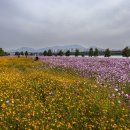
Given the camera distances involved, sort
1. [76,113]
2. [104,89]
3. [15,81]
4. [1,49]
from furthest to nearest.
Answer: [1,49] → [15,81] → [104,89] → [76,113]

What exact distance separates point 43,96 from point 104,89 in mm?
2437

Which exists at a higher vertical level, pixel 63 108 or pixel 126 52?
pixel 126 52

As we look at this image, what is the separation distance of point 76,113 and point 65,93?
8.99 feet

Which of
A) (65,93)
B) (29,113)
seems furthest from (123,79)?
(29,113)

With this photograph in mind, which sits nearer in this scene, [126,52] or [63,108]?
[63,108]

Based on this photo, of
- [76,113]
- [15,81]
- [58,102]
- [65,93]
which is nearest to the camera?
[76,113]

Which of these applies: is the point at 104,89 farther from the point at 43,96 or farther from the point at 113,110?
the point at 113,110

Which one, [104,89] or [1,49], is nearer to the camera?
[104,89]

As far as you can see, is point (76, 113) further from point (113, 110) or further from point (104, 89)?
point (104, 89)

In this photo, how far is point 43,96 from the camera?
478 inches

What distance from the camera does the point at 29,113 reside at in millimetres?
8703

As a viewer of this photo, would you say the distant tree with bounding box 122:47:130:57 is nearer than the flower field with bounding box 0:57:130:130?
No

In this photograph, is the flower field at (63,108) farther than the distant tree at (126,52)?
No

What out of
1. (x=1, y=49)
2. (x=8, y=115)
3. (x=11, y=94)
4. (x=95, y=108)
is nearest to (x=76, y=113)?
(x=95, y=108)
